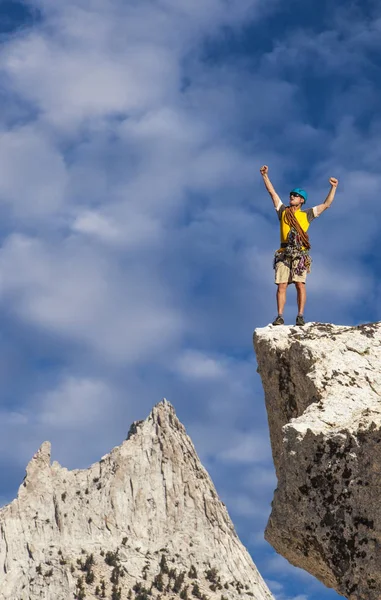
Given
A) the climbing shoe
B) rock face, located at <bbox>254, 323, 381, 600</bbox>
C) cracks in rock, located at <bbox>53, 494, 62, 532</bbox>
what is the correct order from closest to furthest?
1. rock face, located at <bbox>254, 323, 381, 600</bbox>
2. the climbing shoe
3. cracks in rock, located at <bbox>53, 494, 62, 532</bbox>

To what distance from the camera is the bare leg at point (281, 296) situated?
13630mm

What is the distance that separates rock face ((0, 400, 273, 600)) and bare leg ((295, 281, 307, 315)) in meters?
121

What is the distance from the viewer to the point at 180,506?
162 meters

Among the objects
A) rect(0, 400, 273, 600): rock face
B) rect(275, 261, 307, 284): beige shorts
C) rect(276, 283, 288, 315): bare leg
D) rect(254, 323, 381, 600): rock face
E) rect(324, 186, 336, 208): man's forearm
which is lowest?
rect(254, 323, 381, 600): rock face

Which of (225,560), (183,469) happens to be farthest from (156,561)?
(183,469)

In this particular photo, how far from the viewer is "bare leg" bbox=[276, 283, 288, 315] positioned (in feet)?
44.7

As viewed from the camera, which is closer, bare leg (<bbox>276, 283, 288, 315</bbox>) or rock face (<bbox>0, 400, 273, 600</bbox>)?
bare leg (<bbox>276, 283, 288, 315</bbox>)

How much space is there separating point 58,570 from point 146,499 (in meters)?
28.6

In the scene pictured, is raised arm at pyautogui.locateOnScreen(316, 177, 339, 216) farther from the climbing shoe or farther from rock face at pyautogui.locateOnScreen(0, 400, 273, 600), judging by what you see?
rock face at pyautogui.locateOnScreen(0, 400, 273, 600)

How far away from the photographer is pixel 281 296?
45.3 ft

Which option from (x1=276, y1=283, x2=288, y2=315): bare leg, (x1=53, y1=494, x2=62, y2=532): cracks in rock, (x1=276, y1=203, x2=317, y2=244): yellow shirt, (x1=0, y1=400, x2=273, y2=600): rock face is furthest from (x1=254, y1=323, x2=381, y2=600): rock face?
(x1=53, y1=494, x2=62, y2=532): cracks in rock

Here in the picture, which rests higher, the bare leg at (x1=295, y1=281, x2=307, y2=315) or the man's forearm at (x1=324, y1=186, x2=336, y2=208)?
the man's forearm at (x1=324, y1=186, x2=336, y2=208)

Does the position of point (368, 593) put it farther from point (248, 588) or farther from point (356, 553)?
point (248, 588)

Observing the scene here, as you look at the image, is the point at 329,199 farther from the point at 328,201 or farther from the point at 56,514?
the point at 56,514
